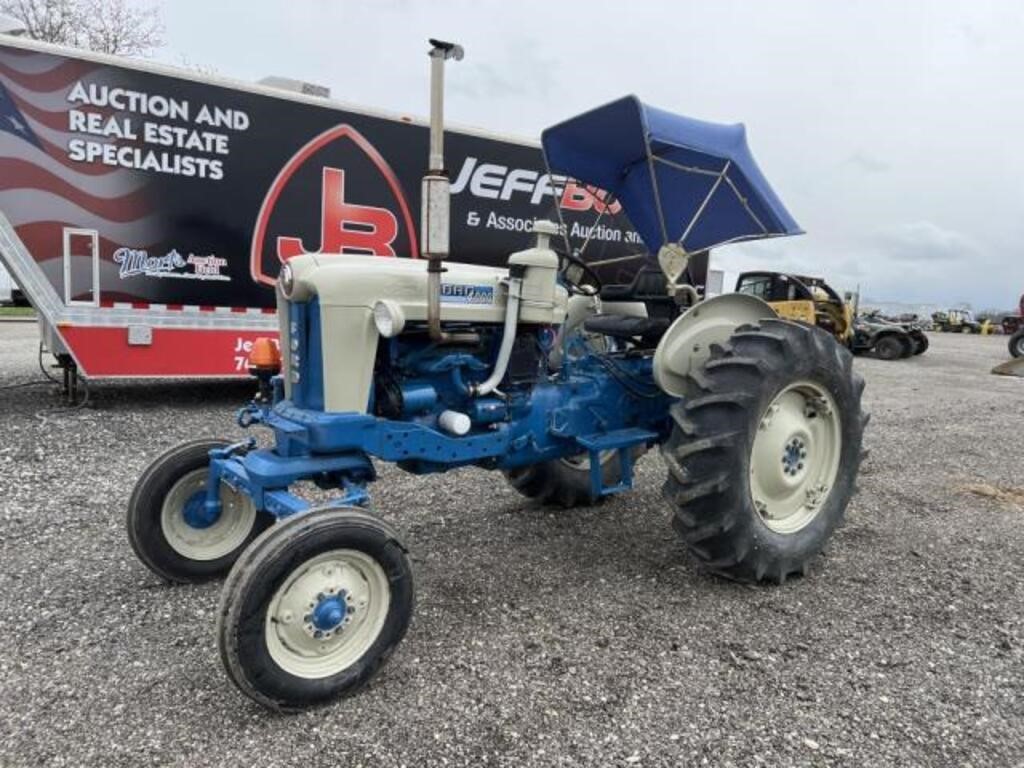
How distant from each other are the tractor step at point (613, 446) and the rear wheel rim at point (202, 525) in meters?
1.69

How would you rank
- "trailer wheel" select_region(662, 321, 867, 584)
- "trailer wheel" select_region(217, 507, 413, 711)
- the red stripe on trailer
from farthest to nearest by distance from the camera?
the red stripe on trailer
"trailer wheel" select_region(662, 321, 867, 584)
"trailer wheel" select_region(217, 507, 413, 711)

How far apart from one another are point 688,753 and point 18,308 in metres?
27.5

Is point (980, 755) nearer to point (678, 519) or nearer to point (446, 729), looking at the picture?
point (678, 519)

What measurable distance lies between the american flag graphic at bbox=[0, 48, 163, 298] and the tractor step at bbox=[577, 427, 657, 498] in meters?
5.16

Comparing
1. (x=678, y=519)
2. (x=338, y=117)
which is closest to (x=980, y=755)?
(x=678, y=519)

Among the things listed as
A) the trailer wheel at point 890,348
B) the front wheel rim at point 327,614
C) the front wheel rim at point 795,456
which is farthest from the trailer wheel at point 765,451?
the trailer wheel at point 890,348

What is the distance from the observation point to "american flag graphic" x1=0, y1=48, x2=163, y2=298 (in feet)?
20.9

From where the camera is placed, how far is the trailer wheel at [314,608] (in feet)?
7.75

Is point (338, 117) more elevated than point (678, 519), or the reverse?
point (338, 117)

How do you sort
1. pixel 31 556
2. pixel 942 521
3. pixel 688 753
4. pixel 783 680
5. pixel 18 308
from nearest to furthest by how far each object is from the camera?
pixel 688 753 < pixel 783 680 < pixel 31 556 < pixel 942 521 < pixel 18 308

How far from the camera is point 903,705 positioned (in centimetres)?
268

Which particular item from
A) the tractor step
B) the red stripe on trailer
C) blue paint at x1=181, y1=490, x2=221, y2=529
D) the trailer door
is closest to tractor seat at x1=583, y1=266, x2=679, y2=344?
the tractor step

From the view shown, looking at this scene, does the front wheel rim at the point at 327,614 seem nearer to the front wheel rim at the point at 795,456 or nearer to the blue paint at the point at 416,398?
the blue paint at the point at 416,398

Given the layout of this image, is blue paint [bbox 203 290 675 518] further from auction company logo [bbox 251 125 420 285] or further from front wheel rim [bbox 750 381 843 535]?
auction company logo [bbox 251 125 420 285]
